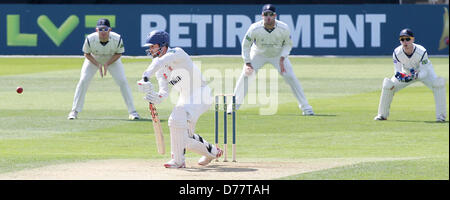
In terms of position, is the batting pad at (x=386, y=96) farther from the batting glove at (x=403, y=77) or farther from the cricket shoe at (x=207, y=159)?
the cricket shoe at (x=207, y=159)

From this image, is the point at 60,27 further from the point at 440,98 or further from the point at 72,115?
the point at 440,98

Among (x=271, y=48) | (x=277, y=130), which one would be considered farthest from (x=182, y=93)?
(x=271, y=48)

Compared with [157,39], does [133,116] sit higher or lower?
lower

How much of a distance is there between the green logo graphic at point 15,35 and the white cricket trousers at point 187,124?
25.7 m

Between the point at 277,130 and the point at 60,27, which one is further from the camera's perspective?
→ the point at 60,27

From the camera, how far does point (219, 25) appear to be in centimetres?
3688

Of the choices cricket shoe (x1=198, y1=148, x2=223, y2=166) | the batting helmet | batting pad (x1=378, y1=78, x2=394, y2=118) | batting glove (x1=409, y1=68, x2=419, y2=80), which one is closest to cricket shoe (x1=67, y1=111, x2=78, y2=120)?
batting pad (x1=378, y1=78, x2=394, y2=118)

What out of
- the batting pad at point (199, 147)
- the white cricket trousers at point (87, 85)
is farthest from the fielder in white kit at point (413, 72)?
the batting pad at point (199, 147)

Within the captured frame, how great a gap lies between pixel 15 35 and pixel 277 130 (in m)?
21.8

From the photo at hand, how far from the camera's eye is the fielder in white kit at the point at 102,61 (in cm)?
1856

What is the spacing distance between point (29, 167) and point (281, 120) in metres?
7.28

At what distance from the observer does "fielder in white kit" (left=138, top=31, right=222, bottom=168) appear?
1152 cm

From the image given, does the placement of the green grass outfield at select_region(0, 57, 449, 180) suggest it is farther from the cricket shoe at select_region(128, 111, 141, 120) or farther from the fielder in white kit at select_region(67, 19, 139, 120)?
the fielder in white kit at select_region(67, 19, 139, 120)
